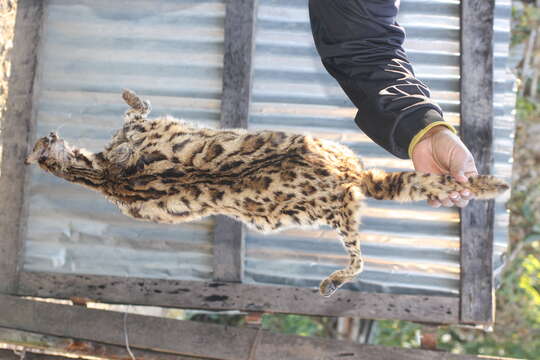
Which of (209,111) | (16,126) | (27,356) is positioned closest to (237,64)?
(209,111)

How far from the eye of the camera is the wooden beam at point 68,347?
14.1ft

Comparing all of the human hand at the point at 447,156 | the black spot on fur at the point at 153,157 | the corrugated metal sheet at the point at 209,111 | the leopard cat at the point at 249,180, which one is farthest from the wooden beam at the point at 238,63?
the human hand at the point at 447,156

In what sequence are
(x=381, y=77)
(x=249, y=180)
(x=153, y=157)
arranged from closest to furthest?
(x=381, y=77), (x=249, y=180), (x=153, y=157)

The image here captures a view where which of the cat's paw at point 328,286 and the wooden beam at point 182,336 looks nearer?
the cat's paw at point 328,286

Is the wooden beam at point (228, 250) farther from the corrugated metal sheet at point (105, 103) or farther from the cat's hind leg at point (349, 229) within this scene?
the cat's hind leg at point (349, 229)

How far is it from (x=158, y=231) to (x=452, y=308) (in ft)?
7.82

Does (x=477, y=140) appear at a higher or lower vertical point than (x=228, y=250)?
higher

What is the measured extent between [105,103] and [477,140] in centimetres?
295

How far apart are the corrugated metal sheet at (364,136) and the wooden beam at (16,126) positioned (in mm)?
1836

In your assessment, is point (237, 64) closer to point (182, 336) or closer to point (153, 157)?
point (153, 157)

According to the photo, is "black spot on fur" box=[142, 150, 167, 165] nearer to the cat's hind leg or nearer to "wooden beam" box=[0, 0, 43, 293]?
the cat's hind leg

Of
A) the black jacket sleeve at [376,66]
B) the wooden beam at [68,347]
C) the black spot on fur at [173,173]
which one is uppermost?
the black jacket sleeve at [376,66]

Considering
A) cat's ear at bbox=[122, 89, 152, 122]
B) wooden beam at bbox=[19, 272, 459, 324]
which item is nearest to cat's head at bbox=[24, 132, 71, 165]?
cat's ear at bbox=[122, 89, 152, 122]

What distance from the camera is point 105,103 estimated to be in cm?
450
